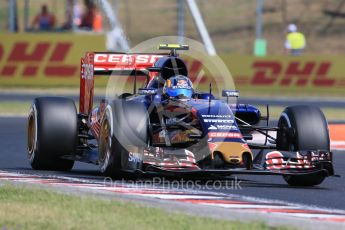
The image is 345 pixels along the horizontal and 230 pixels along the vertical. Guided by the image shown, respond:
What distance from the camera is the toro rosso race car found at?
35.0ft

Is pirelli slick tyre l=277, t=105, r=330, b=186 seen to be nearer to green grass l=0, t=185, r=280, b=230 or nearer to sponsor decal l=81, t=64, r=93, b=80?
sponsor decal l=81, t=64, r=93, b=80

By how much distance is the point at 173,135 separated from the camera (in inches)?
444

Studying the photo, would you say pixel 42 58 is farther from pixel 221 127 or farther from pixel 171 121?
pixel 221 127

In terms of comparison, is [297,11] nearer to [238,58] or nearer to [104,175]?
[238,58]

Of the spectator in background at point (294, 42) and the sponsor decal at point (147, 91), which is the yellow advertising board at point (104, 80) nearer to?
the spectator in background at point (294, 42)

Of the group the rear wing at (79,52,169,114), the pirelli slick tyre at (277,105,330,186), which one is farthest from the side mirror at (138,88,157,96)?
the pirelli slick tyre at (277,105,330,186)

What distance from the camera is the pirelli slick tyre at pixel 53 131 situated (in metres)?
12.1

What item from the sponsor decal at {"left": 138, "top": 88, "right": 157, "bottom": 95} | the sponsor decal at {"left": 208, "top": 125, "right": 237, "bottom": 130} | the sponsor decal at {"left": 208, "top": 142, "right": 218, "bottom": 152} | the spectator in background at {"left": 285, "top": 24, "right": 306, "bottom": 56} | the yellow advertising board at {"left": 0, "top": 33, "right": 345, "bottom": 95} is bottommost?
the sponsor decal at {"left": 208, "top": 142, "right": 218, "bottom": 152}

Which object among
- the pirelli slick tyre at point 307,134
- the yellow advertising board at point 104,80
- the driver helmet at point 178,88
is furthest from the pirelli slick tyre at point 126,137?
the yellow advertising board at point 104,80

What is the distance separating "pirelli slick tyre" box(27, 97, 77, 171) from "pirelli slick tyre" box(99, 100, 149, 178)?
1304 millimetres

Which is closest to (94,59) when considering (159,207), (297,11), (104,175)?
(104,175)

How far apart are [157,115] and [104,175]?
0.96m

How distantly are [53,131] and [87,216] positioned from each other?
431 centimetres

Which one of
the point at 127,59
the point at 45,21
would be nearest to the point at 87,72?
the point at 127,59
